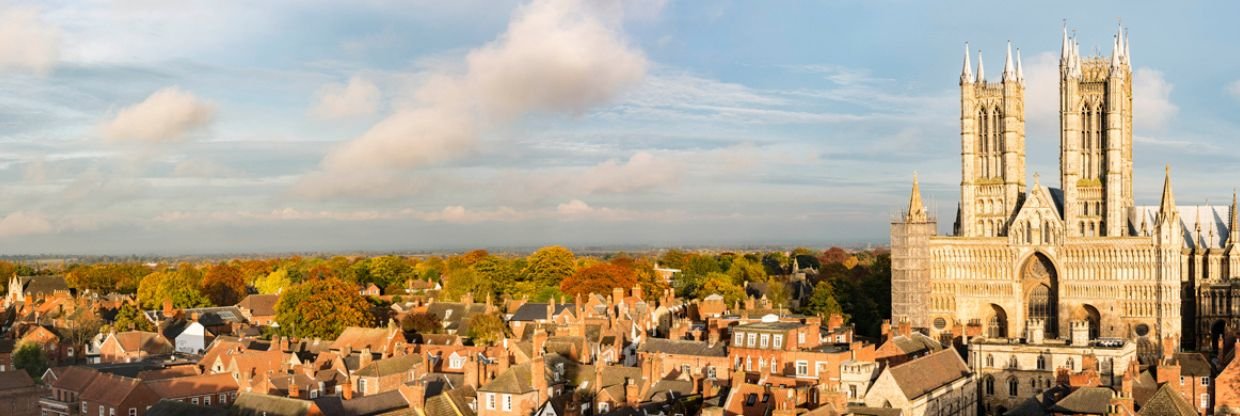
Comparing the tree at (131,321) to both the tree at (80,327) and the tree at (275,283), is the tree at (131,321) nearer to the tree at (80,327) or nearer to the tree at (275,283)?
the tree at (80,327)

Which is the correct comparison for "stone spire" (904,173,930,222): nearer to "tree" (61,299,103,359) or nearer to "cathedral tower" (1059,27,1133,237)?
"cathedral tower" (1059,27,1133,237)

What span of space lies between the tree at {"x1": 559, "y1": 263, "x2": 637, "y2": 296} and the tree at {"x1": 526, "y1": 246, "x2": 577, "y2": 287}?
24.8 ft

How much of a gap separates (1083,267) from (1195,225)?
9.03 meters

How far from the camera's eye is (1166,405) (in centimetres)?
4409

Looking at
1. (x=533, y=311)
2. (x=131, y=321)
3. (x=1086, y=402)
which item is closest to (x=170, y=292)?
(x=131, y=321)

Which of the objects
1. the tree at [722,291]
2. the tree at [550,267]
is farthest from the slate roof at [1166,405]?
the tree at [550,267]

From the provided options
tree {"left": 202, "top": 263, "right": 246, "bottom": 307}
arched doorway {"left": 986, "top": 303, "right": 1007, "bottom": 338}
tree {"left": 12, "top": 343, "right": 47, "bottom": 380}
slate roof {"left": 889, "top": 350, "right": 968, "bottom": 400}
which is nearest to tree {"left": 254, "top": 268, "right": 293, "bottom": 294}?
tree {"left": 202, "top": 263, "right": 246, "bottom": 307}

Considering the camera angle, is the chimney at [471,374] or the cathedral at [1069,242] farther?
the cathedral at [1069,242]

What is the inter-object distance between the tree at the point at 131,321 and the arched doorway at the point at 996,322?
57.9 metres

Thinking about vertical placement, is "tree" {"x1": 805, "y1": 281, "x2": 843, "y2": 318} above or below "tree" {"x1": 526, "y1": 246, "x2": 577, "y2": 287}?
below

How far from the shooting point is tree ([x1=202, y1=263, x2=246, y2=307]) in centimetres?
11288

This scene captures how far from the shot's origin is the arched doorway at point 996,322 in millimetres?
80062

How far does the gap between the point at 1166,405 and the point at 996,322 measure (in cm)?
3713

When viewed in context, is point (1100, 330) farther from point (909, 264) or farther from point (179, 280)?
point (179, 280)
